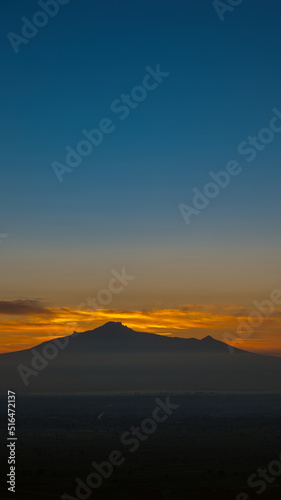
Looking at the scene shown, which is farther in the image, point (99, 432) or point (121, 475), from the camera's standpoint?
point (99, 432)

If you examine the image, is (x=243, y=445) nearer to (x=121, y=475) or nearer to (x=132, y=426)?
(x=121, y=475)

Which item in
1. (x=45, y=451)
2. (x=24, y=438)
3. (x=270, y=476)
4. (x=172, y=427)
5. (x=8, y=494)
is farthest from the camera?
(x=172, y=427)

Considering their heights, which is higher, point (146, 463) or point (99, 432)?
point (99, 432)

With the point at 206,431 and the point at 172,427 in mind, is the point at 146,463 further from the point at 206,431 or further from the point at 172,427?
the point at 172,427

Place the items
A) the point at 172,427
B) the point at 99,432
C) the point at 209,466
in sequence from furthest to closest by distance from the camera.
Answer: the point at 172,427 → the point at 99,432 → the point at 209,466

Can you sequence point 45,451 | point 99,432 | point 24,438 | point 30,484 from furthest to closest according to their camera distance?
point 99,432 → point 24,438 → point 45,451 → point 30,484

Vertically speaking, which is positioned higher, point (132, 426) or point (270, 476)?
point (132, 426)

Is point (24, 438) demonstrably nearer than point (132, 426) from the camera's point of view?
Yes

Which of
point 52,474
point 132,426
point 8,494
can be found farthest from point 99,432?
point 8,494

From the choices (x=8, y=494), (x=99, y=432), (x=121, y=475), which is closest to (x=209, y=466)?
(x=121, y=475)
